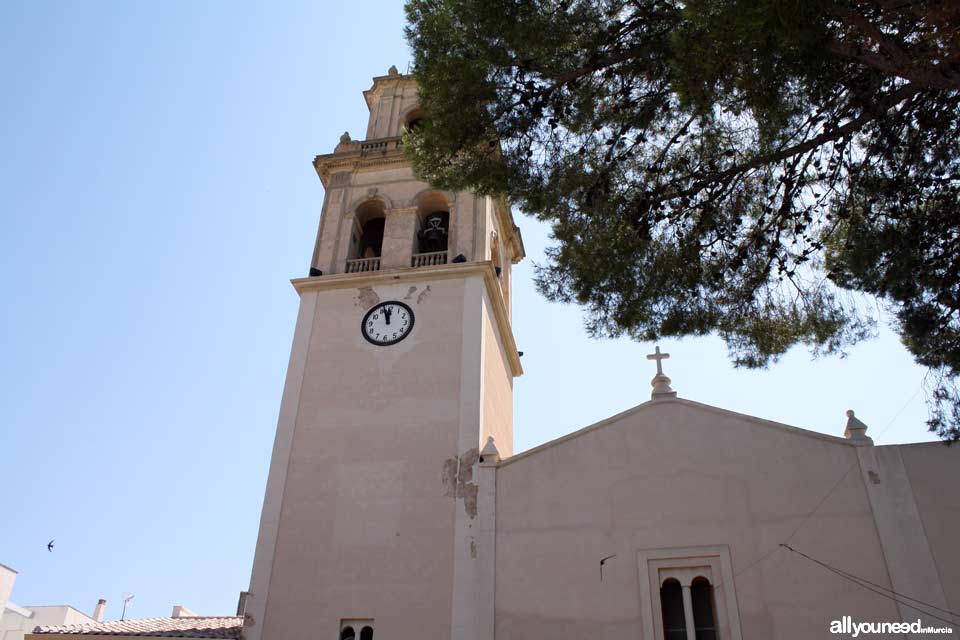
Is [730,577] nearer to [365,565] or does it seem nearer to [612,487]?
[612,487]

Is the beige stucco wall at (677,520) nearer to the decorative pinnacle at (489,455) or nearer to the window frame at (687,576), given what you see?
the window frame at (687,576)

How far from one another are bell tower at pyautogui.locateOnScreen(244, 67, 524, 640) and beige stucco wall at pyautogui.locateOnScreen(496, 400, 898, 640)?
639mm

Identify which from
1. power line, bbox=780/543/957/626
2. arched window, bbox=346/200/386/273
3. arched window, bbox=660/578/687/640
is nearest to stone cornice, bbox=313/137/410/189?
arched window, bbox=346/200/386/273

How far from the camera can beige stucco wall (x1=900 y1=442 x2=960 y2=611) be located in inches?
394

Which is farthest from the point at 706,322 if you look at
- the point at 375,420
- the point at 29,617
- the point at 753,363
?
the point at 29,617

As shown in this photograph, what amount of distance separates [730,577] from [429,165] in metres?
6.27

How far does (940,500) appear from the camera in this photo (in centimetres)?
1046

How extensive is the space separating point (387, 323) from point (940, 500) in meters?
8.53

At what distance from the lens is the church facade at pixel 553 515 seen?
10281mm

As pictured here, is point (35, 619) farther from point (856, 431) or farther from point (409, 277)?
point (856, 431)

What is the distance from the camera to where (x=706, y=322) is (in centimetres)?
945

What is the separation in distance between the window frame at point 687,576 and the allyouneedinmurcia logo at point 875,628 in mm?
1151

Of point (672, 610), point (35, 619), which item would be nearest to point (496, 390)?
point (672, 610)

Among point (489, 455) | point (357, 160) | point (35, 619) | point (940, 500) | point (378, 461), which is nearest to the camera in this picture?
point (940, 500)
